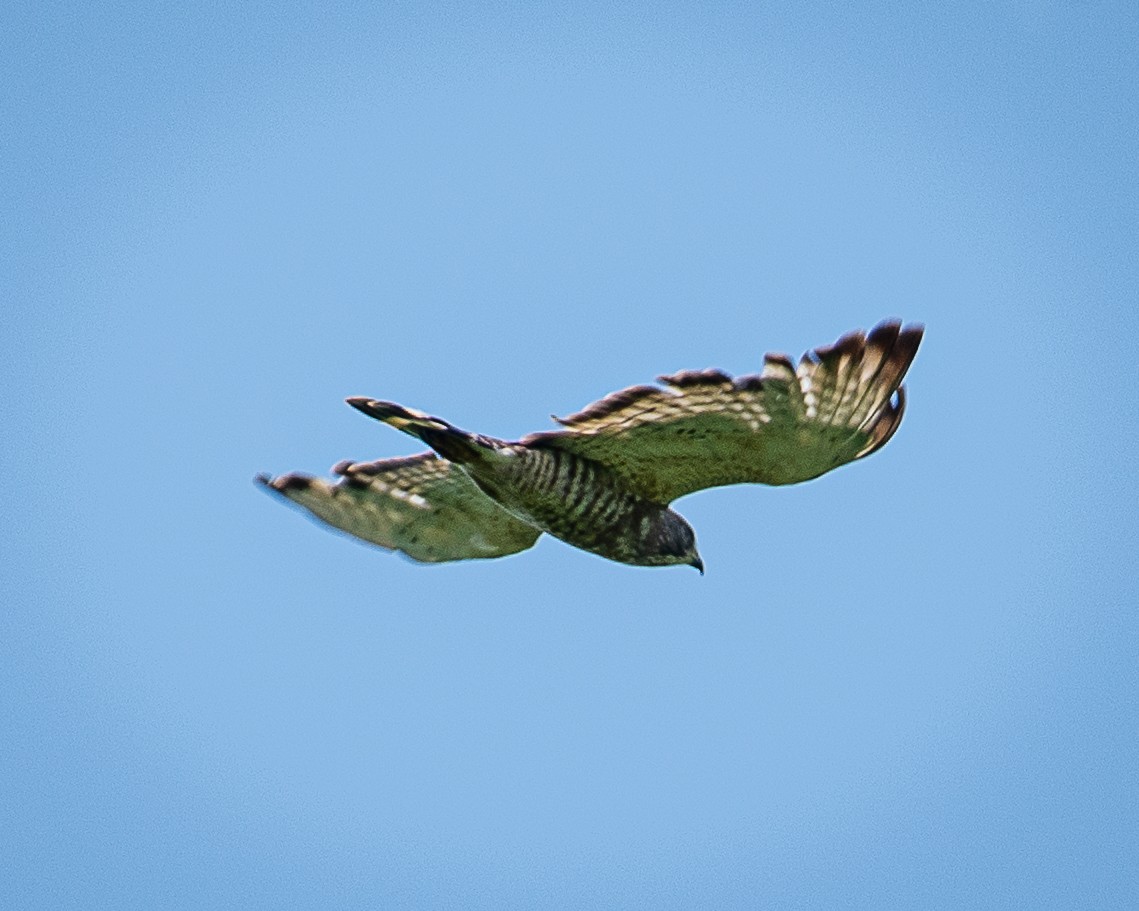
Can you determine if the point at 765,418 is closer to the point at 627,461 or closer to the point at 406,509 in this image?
the point at 627,461

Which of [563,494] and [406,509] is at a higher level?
[406,509]

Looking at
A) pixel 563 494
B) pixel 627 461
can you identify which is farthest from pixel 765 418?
pixel 563 494

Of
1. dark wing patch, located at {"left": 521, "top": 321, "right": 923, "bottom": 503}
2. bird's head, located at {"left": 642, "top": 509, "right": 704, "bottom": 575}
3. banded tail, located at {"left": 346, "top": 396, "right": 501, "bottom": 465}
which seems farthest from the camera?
bird's head, located at {"left": 642, "top": 509, "right": 704, "bottom": 575}

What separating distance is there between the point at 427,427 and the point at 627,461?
3.57 ft

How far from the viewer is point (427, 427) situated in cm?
932

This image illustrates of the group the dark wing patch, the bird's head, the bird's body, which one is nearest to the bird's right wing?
the bird's body

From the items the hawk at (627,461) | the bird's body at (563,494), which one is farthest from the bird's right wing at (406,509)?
the bird's body at (563,494)

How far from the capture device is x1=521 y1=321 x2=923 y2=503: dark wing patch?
8.72 meters

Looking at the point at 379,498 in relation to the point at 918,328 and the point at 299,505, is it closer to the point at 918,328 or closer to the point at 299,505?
the point at 299,505

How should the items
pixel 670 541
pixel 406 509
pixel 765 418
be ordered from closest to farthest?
1. pixel 765 418
2. pixel 670 541
3. pixel 406 509

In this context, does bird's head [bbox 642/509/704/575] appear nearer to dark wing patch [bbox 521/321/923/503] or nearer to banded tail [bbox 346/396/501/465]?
dark wing patch [bbox 521/321/923/503]

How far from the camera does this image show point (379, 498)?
10570 mm

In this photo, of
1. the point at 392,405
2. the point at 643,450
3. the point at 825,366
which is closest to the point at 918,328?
the point at 825,366

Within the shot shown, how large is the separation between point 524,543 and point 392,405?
1671 mm
